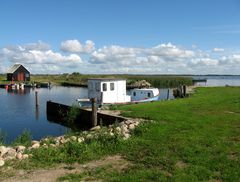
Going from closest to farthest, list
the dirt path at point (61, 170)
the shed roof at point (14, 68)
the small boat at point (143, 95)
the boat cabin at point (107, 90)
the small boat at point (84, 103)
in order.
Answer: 1. the dirt path at point (61, 170)
2. the boat cabin at point (107, 90)
3. the small boat at point (84, 103)
4. the small boat at point (143, 95)
5. the shed roof at point (14, 68)

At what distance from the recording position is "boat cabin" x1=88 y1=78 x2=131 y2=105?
32.5 metres

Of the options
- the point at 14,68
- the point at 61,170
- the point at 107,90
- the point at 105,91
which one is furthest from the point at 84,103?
the point at 14,68

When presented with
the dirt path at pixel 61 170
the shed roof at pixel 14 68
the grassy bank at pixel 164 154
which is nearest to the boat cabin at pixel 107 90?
the grassy bank at pixel 164 154

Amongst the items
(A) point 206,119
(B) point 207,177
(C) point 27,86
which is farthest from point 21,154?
(C) point 27,86

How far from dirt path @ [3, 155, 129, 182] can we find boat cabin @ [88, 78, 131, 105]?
21.8m

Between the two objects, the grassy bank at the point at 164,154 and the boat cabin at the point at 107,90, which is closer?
the grassy bank at the point at 164,154

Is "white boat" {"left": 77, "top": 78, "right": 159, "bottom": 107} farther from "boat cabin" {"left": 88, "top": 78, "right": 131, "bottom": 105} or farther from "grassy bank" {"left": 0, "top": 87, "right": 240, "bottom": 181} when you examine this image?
"grassy bank" {"left": 0, "top": 87, "right": 240, "bottom": 181}

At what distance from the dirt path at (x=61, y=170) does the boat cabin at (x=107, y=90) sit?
21.8 metres

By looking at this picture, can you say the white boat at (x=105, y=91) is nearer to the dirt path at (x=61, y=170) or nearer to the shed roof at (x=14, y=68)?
the dirt path at (x=61, y=170)

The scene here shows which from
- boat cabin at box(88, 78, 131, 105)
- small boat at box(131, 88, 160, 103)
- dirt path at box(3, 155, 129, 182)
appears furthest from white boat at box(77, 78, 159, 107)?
dirt path at box(3, 155, 129, 182)

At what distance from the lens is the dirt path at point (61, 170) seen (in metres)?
8.53

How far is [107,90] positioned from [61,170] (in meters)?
23.8

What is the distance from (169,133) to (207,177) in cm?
560

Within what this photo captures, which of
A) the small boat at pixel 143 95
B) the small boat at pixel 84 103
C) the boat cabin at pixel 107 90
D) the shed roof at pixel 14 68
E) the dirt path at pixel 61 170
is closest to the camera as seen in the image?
the dirt path at pixel 61 170
